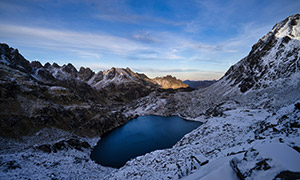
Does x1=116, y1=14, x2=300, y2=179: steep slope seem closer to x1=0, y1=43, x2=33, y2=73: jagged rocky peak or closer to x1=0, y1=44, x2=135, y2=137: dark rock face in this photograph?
x1=0, y1=44, x2=135, y2=137: dark rock face

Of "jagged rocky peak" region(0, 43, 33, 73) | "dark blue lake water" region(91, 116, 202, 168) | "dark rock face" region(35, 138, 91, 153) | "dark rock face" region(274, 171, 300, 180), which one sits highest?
"jagged rocky peak" region(0, 43, 33, 73)

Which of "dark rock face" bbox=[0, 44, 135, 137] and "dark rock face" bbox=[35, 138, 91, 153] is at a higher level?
"dark rock face" bbox=[0, 44, 135, 137]

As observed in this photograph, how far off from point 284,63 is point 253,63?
26545 millimetres

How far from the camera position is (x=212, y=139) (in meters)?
27.7

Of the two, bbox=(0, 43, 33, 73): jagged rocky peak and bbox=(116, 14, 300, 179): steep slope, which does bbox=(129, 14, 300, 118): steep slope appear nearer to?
bbox=(116, 14, 300, 179): steep slope

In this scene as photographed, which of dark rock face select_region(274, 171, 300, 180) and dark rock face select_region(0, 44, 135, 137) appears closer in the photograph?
dark rock face select_region(274, 171, 300, 180)

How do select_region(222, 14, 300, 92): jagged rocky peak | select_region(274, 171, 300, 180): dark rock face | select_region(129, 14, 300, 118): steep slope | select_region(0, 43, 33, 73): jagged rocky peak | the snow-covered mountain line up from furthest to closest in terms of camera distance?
select_region(0, 43, 33, 73): jagged rocky peak → select_region(222, 14, 300, 92): jagged rocky peak → select_region(129, 14, 300, 118): steep slope → the snow-covered mountain → select_region(274, 171, 300, 180): dark rock face

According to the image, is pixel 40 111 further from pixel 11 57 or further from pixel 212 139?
pixel 11 57

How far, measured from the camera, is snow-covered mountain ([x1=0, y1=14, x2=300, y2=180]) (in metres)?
8.22

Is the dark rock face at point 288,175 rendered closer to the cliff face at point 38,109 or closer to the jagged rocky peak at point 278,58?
the cliff face at point 38,109

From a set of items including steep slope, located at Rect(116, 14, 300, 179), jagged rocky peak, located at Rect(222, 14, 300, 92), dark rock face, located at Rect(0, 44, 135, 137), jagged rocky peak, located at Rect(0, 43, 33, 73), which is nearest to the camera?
steep slope, located at Rect(116, 14, 300, 179)

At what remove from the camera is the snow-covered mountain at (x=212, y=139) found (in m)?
8.22

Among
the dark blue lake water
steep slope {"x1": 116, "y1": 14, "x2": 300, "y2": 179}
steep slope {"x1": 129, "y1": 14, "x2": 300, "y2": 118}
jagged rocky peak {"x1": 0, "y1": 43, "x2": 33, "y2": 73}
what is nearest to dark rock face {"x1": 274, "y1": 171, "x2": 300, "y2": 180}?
steep slope {"x1": 116, "y1": 14, "x2": 300, "y2": 179}

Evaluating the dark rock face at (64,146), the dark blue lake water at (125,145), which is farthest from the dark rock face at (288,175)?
the dark rock face at (64,146)
